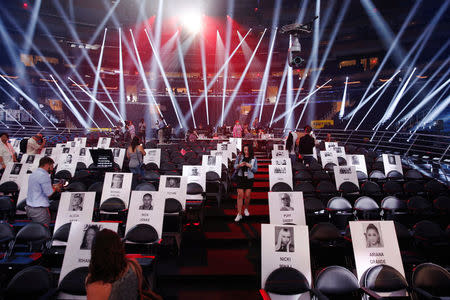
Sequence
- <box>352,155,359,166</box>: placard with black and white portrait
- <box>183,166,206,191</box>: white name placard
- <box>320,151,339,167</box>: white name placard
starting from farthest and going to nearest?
1. <box>320,151,339,167</box>: white name placard
2. <box>352,155,359,166</box>: placard with black and white portrait
3. <box>183,166,206,191</box>: white name placard

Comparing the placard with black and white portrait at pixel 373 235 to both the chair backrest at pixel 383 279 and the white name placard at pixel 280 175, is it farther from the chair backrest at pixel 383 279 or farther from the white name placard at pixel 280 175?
the white name placard at pixel 280 175

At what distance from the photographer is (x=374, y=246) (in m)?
3.50

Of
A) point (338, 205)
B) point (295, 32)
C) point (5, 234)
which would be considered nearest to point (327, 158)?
point (338, 205)

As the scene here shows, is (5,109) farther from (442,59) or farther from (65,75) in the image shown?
(442,59)

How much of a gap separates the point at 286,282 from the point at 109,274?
188 cm

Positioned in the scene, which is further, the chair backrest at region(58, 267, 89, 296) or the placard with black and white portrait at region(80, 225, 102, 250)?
the placard with black and white portrait at region(80, 225, 102, 250)

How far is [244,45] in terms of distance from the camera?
25391mm

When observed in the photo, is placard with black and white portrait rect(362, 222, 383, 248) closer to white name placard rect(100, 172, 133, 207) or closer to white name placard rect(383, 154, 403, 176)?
white name placard rect(100, 172, 133, 207)

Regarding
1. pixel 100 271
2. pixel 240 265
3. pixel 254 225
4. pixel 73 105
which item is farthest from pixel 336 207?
pixel 73 105

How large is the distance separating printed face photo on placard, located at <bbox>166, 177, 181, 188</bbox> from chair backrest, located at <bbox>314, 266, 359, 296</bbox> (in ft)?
9.61

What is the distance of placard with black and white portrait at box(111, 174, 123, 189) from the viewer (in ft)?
17.5

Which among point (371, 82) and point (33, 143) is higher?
point (371, 82)

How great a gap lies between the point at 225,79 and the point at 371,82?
10368 millimetres

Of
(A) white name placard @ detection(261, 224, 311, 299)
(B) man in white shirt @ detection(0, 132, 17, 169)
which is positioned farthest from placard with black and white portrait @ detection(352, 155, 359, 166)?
(B) man in white shirt @ detection(0, 132, 17, 169)
